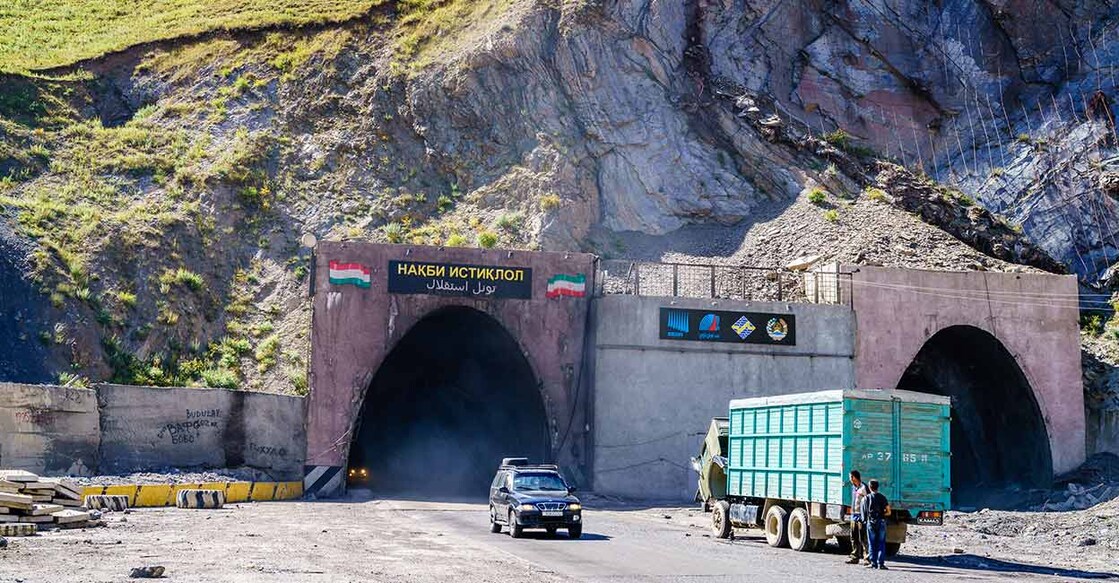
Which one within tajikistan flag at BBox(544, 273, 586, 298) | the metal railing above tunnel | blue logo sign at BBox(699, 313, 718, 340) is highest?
the metal railing above tunnel

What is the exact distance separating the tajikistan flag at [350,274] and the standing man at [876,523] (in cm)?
2194

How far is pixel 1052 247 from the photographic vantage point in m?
51.2

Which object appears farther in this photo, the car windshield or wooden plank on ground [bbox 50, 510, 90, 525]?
the car windshield

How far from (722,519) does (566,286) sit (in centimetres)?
1506

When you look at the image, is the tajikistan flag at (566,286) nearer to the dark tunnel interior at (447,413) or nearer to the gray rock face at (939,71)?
the dark tunnel interior at (447,413)

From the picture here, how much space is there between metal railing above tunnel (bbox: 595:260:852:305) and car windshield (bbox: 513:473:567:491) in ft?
51.0

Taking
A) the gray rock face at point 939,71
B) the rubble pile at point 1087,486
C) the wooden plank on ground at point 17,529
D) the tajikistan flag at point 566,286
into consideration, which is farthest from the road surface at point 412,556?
the gray rock face at point 939,71

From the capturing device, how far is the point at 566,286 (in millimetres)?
39469

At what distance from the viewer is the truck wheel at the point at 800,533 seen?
22.4 meters

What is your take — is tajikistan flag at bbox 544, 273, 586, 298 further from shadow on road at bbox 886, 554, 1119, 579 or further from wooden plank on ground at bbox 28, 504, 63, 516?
shadow on road at bbox 886, 554, 1119, 579

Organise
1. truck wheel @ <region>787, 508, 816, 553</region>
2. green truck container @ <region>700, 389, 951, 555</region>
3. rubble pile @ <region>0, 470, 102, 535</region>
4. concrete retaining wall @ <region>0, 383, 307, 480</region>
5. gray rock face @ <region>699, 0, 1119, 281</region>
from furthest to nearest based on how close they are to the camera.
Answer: gray rock face @ <region>699, 0, 1119, 281</region> < concrete retaining wall @ <region>0, 383, 307, 480</region> < truck wheel @ <region>787, 508, 816, 553</region> < rubble pile @ <region>0, 470, 102, 535</region> < green truck container @ <region>700, 389, 951, 555</region>

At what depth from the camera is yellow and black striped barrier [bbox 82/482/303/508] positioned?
97.5ft

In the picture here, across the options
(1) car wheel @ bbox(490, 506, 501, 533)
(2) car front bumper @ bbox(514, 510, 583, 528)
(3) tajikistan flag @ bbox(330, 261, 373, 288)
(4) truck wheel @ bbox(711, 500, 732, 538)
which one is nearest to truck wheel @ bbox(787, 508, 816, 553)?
(4) truck wheel @ bbox(711, 500, 732, 538)

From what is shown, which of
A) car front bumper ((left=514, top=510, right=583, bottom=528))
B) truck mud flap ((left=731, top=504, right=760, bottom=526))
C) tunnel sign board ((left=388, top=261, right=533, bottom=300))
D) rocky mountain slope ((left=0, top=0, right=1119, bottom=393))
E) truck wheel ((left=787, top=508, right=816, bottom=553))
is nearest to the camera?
truck wheel ((left=787, top=508, right=816, bottom=553))
